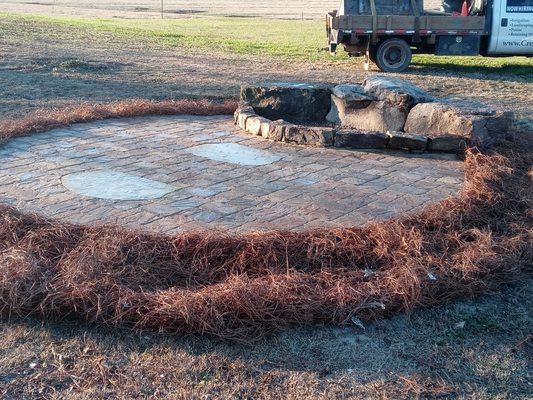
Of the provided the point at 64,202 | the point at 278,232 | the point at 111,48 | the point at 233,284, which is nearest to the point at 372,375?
the point at 233,284

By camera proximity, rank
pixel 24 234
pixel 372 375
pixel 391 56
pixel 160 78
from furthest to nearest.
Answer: pixel 391 56 → pixel 160 78 → pixel 24 234 → pixel 372 375

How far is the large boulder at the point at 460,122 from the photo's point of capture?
23.8 feet

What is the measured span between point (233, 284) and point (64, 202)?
1.96m

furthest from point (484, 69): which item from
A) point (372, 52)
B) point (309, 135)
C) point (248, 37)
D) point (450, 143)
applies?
point (309, 135)

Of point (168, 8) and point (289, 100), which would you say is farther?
point (168, 8)

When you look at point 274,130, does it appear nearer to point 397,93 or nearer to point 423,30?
point 397,93

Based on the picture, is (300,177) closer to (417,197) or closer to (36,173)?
(417,197)

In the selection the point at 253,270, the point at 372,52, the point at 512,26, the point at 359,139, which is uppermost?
the point at 512,26

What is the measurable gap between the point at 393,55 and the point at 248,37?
7855mm

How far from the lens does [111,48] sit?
1783 cm

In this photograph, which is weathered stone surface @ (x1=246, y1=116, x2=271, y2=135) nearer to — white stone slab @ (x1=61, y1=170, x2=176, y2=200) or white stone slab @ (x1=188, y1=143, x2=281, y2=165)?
white stone slab @ (x1=188, y1=143, x2=281, y2=165)

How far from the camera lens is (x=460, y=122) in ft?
23.8

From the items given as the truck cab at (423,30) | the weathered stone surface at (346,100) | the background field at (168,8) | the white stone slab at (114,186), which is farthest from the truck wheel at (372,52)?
the background field at (168,8)

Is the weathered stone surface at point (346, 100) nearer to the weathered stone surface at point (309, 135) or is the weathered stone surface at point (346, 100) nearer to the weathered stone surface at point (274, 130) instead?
the weathered stone surface at point (309, 135)
